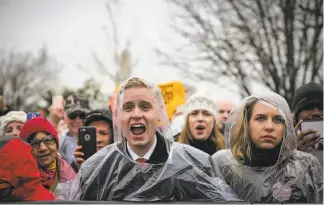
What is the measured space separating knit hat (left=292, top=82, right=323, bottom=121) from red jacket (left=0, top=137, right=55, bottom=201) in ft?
5.79

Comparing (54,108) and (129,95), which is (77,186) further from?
(54,108)

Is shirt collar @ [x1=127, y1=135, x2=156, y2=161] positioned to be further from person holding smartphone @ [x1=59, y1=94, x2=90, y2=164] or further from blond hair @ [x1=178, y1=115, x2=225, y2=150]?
person holding smartphone @ [x1=59, y1=94, x2=90, y2=164]

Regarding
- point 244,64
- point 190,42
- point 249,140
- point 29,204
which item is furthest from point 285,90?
point 29,204

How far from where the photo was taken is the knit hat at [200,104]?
12.5 ft

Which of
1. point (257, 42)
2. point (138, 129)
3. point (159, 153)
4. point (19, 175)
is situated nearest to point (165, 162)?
point (159, 153)

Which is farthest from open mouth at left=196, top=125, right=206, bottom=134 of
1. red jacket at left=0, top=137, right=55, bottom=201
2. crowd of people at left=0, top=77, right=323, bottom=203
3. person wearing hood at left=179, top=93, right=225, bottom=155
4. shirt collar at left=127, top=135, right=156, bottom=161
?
red jacket at left=0, top=137, right=55, bottom=201

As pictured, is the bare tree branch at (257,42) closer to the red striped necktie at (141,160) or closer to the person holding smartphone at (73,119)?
the person holding smartphone at (73,119)

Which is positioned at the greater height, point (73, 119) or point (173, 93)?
point (173, 93)

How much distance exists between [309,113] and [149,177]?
1378mm

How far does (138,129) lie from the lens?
8.85 ft

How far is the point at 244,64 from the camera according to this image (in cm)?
616

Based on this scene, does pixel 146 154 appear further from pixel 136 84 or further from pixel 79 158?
pixel 79 158

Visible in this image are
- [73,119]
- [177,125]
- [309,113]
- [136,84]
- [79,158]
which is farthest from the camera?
[73,119]

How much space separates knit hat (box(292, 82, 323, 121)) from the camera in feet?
11.4
